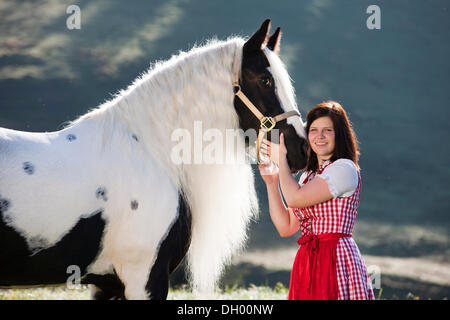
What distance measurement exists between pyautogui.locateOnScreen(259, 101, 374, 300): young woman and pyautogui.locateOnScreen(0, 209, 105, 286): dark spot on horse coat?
1280 mm

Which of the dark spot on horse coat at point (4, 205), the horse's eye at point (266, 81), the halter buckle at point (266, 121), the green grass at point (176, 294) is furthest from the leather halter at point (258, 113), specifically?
the green grass at point (176, 294)

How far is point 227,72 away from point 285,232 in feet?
4.16

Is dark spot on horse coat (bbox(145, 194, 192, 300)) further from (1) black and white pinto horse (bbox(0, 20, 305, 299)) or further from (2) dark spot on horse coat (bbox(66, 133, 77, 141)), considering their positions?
(2) dark spot on horse coat (bbox(66, 133, 77, 141))

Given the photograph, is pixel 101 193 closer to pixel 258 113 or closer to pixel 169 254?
pixel 169 254

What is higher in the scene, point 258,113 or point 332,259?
point 258,113

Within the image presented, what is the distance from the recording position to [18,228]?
7.96 ft

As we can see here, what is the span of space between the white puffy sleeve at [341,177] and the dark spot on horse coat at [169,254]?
3.22 ft

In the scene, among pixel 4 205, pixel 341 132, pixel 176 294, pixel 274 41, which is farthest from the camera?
pixel 176 294

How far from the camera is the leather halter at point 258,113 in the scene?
2.94m

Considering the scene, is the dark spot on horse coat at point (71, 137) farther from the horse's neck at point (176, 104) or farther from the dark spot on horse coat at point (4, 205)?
the dark spot on horse coat at point (4, 205)

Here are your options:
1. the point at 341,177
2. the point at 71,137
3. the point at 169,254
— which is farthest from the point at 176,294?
the point at 341,177

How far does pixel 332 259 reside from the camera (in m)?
2.48

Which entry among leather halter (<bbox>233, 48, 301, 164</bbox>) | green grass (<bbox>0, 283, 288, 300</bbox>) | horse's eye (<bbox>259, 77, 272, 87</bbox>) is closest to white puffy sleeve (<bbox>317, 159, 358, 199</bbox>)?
leather halter (<bbox>233, 48, 301, 164</bbox>)

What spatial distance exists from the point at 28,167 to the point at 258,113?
1.59m
